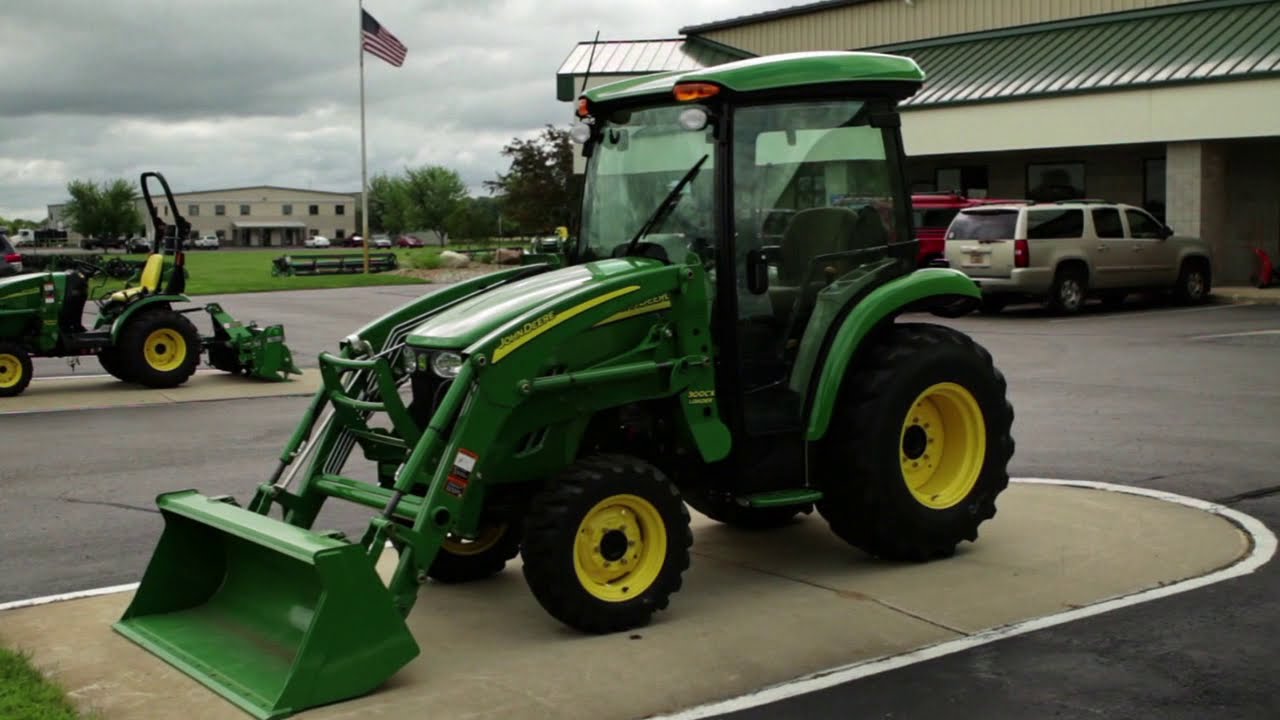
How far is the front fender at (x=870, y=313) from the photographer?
271 inches

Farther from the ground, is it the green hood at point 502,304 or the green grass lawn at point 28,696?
the green hood at point 502,304

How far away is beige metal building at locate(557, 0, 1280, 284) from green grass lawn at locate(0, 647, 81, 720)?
74.6 feet

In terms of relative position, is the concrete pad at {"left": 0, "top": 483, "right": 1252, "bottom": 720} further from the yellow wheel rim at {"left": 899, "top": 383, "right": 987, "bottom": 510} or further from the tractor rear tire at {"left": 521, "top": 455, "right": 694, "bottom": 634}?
the yellow wheel rim at {"left": 899, "top": 383, "right": 987, "bottom": 510}

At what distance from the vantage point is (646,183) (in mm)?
7168

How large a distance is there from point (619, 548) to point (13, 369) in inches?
479

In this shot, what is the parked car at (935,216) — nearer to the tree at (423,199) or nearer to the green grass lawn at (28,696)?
the green grass lawn at (28,696)

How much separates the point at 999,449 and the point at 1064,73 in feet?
85.4

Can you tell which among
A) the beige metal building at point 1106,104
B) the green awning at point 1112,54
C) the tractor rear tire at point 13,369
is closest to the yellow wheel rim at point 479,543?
the tractor rear tire at point 13,369

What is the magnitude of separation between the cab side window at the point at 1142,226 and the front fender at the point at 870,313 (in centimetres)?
1945

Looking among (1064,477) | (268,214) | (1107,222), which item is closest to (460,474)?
(1064,477)

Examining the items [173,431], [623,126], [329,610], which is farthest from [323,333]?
[329,610]

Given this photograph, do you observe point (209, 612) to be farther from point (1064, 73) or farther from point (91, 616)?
point (1064, 73)

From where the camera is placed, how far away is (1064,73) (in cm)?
3147

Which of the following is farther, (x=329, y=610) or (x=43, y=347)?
(x=43, y=347)
